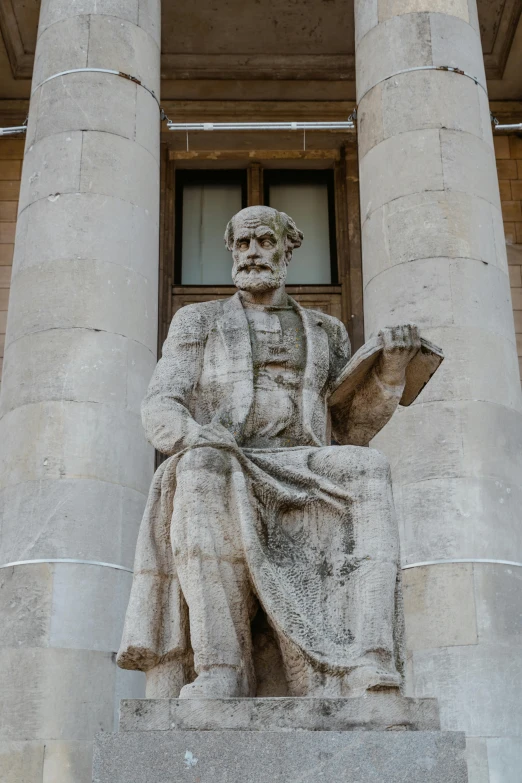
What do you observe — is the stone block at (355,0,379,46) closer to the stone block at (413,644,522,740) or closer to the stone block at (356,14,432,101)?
the stone block at (356,14,432,101)

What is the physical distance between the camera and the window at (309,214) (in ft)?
64.9

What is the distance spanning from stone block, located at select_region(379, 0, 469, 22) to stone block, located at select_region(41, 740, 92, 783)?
9060 millimetres

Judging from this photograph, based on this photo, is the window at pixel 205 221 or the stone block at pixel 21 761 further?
the window at pixel 205 221

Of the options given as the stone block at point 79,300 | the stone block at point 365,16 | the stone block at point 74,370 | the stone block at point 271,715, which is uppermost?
the stone block at point 365,16

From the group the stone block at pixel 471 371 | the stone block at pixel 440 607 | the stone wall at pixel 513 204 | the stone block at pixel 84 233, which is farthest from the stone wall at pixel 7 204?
the stone block at pixel 440 607

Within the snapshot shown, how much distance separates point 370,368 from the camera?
24.2 ft

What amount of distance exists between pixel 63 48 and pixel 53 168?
1665mm

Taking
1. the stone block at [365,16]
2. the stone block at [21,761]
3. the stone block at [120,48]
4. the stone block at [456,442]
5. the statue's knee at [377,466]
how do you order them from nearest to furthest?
the statue's knee at [377,466] → the stone block at [21,761] → the stone block at [456,442] → the stone block at [120,48] → the stone block at [365,16]

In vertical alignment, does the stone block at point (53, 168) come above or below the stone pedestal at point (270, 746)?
above

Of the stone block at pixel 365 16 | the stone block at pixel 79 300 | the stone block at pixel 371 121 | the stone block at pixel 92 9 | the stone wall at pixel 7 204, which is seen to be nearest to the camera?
the stone block at pixel 79 300

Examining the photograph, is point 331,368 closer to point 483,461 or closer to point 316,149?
point 483,461

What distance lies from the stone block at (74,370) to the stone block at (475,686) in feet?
13.0

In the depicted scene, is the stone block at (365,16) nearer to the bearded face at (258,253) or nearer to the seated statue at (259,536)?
the bearded face at (258,253)

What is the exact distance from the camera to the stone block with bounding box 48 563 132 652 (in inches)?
421
